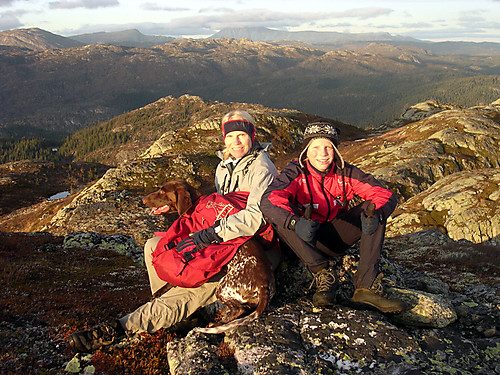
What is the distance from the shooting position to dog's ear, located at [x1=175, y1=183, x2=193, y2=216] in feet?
29.2

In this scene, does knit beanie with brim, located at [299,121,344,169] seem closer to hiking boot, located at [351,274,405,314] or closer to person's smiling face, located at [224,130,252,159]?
person's smiling face, located at [224,130,252,159]

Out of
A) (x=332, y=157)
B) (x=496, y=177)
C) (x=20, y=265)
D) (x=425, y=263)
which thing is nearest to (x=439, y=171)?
(x=496, y=177)

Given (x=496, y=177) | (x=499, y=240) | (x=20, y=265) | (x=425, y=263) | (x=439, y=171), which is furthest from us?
(x=439, y=171)

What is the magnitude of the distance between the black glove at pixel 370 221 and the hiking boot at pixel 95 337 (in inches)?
254

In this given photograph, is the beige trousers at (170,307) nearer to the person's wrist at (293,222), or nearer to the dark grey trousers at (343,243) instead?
the dark grey trousers at (343,243)

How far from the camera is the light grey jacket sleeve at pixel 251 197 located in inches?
307

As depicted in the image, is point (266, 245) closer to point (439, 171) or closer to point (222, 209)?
point (222, 209)

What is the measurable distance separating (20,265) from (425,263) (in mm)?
21267

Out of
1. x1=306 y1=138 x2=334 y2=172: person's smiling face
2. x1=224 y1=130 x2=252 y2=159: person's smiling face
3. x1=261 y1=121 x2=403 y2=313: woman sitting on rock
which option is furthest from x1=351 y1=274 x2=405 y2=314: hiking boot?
x1=224 y1=130 x2=252 y2=159: person's smiling face

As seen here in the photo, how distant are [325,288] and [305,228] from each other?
5.97ft

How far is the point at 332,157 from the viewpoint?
8.71 meters

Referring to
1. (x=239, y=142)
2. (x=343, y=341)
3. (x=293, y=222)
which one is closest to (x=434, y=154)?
(x=239, y=142)

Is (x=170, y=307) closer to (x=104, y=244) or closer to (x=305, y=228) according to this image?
(x=305, y=228)

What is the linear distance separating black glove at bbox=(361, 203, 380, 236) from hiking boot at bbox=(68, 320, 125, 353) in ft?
21.2
